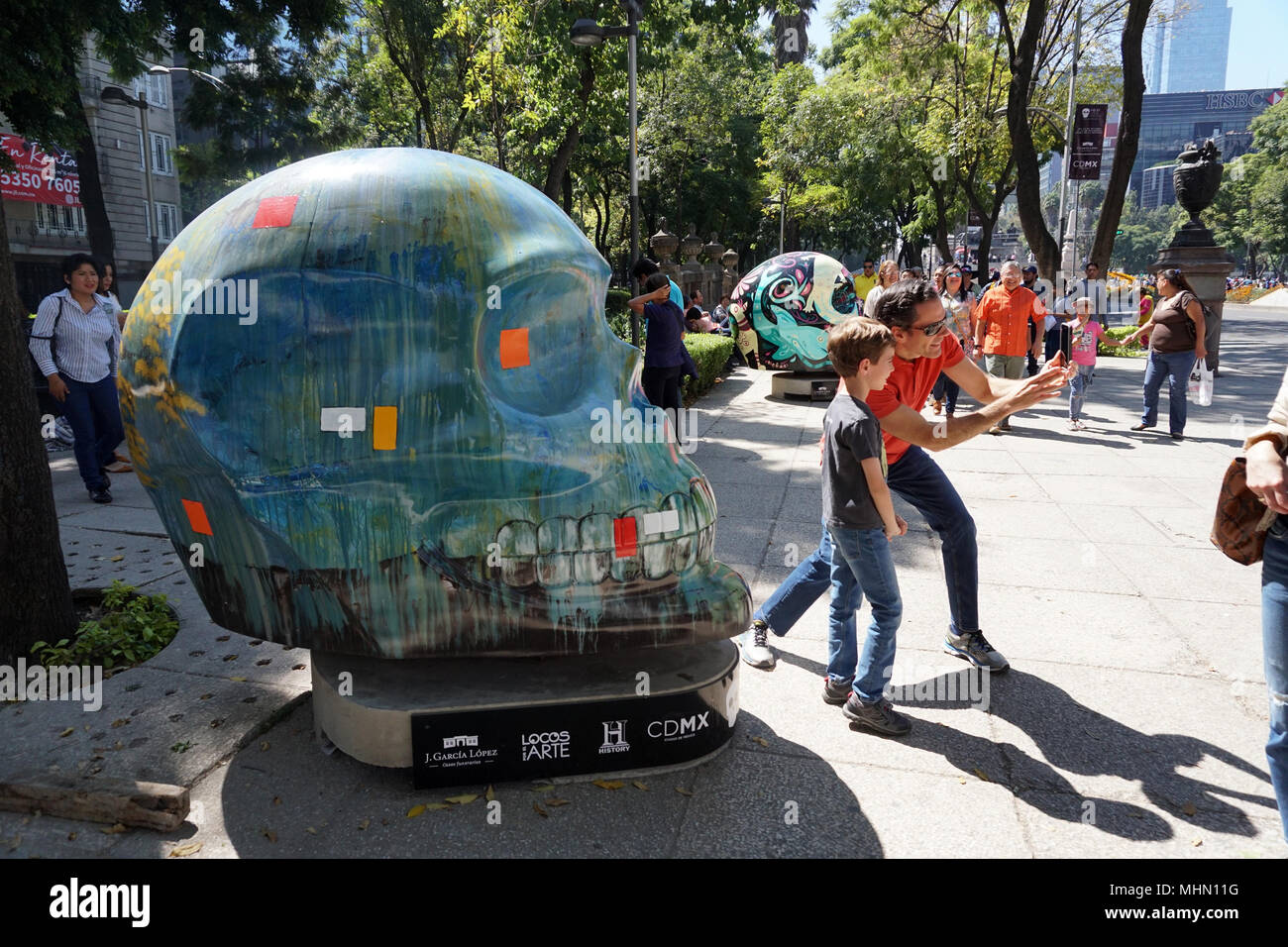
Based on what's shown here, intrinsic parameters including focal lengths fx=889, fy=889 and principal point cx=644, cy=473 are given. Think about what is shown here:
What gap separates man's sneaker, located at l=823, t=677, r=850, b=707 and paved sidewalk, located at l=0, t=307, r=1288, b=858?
7cm

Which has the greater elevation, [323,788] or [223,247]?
[223,247]

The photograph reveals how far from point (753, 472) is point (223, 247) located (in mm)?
→ 5804

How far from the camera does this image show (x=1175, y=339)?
8.98 m

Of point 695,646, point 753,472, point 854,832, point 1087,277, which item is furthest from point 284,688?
point 1087,277

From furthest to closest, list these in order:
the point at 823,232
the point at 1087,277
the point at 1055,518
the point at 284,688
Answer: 1. the point at 823,232
2. the point at 1087,277
3. the point at 1055,518
4. the point at 284,688

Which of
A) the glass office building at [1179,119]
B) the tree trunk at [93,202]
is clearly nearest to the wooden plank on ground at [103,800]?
the tree trunk at [93,202]

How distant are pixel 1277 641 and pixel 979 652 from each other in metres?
1.65

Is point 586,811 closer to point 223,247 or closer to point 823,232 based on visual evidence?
point 223,247

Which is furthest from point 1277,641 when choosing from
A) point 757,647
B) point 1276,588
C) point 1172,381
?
point 1172,381

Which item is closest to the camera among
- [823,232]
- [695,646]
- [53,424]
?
[695,646]

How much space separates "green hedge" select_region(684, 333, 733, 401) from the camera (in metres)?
12.3

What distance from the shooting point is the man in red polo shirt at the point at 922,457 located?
3518 mm

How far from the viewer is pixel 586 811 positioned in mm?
2941

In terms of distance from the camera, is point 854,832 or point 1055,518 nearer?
point 854,832
